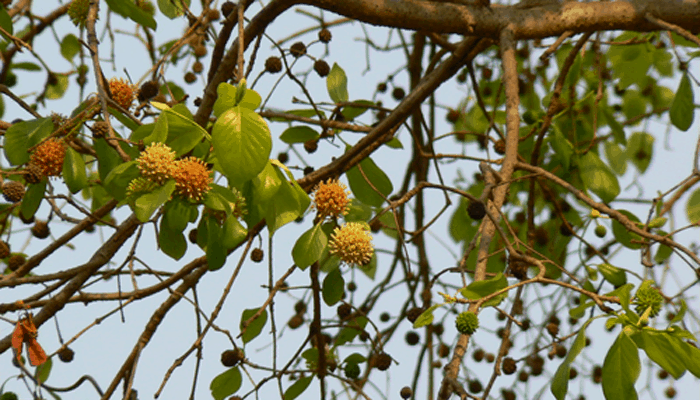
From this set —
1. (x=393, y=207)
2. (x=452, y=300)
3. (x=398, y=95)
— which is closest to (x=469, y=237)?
(x=398, y=95)

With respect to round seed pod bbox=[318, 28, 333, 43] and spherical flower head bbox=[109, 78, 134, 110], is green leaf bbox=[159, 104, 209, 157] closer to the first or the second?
spherical flower head bbox=[109, 78, 134, 110]

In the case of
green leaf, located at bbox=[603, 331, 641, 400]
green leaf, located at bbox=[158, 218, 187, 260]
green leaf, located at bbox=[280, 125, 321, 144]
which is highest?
green leaf, located at bbox=[280, 125, 321, 144]

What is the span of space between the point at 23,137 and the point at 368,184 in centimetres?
71

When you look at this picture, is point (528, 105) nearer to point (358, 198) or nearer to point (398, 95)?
point (398, 95)

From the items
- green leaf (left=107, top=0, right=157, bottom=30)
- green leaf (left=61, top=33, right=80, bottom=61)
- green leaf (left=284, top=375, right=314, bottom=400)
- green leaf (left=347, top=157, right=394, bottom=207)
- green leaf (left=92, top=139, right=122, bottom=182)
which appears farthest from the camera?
green leaf (left=61, top=33, right=80, bottom=61)

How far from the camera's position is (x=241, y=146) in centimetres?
87

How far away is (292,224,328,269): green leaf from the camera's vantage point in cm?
111

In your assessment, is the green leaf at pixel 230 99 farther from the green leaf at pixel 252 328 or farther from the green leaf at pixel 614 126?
the green leaf at pixel 614 126

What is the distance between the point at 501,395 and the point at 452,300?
1.24 meters

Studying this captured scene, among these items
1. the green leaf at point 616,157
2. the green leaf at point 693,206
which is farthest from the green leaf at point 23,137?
the green leaf at point 616,157

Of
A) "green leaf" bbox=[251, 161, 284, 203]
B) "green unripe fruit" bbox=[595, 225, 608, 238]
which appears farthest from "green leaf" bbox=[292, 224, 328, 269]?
"green unripe fruit" bbox=[595, 225, 608, 238]

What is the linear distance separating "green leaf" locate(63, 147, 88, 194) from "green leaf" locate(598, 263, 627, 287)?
982mm

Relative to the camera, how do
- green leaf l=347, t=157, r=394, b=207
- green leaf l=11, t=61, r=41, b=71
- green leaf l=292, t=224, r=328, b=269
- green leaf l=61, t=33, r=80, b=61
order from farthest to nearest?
green leaf l=61, t=33, r=80, b=61
green leaf l=11, t=61, r=41, b=71
green leaf l=347, t=157, r=394, b=207
green leaf l=292, t=224, r=328, b=269

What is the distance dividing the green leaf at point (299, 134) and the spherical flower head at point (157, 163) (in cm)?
70
